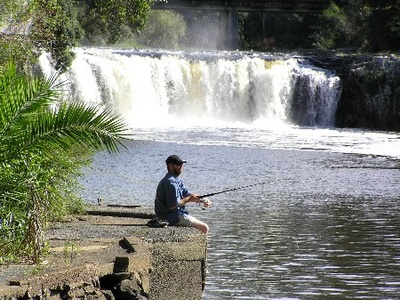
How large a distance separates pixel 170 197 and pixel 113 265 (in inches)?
99.4

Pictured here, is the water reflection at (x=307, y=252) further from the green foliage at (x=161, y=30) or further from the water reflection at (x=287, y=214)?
the green foliage at (x=161, y=30)

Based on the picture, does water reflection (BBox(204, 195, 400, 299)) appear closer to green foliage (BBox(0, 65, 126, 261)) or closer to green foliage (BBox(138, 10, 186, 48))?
green foliage (BBox(0, 65, 126, 261))

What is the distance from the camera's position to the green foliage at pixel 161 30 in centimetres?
9419

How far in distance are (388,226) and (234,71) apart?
35516 mm

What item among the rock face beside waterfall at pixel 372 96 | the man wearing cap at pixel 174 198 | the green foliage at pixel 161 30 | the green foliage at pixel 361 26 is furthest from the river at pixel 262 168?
the green foliage at pixel 161 30

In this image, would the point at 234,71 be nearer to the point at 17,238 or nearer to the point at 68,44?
the point at 68,44

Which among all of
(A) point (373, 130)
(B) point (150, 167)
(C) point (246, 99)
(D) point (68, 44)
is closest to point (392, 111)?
(A) point (373, 130)

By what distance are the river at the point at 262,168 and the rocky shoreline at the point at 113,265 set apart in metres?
0.89

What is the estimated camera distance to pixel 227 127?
4953 centimetres

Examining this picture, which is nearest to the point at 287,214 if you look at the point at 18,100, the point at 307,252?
the point at 307,252

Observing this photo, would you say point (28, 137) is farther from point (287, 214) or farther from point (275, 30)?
point (275, 30)

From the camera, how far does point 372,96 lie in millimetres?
54875

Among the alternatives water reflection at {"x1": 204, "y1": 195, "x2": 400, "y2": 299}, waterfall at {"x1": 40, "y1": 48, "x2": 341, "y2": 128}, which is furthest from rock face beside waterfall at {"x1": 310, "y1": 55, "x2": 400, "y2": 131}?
water reflection at {"x1": 204, "y1": 195, "x2": 400, "y2": 299}

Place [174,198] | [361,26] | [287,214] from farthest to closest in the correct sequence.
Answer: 1. [361,26]
2. [287,214]
3. [174,198]
